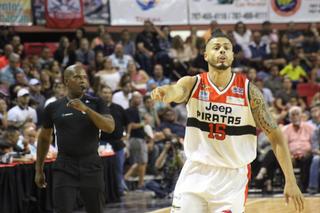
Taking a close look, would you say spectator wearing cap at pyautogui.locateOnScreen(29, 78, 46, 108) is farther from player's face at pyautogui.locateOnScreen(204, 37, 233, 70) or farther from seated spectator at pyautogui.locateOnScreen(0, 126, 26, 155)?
player's face at pyautogui.locateOnScreen(204, 37, 233, 70)

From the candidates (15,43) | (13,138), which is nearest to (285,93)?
(15,43)

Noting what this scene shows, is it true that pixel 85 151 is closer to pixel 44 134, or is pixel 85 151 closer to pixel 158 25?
pixel 44 134

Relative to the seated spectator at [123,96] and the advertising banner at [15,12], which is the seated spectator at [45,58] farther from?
the seated spectator at [123,96]

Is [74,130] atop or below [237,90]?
below

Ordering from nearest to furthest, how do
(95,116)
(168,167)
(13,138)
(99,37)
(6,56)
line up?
(95,116), (13,138), (168,167), (6,56), (99,37)

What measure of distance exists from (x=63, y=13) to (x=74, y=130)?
1102 cm

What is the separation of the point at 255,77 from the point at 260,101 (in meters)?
12.2

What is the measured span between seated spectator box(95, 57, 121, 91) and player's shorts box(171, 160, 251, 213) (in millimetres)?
11012

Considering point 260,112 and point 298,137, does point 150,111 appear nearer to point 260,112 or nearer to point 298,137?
point 298,137

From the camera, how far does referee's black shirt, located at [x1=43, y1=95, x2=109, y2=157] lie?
24.4ft

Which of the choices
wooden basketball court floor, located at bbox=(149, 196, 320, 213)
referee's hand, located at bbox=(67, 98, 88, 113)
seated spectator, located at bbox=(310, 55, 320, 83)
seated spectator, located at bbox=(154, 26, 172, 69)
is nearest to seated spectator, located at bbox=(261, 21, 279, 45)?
seated spectator, located at bbox=(310, 55, 320, 83)

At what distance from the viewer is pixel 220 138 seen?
5805mm

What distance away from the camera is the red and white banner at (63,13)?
17.9m

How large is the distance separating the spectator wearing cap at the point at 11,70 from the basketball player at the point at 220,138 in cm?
1032
